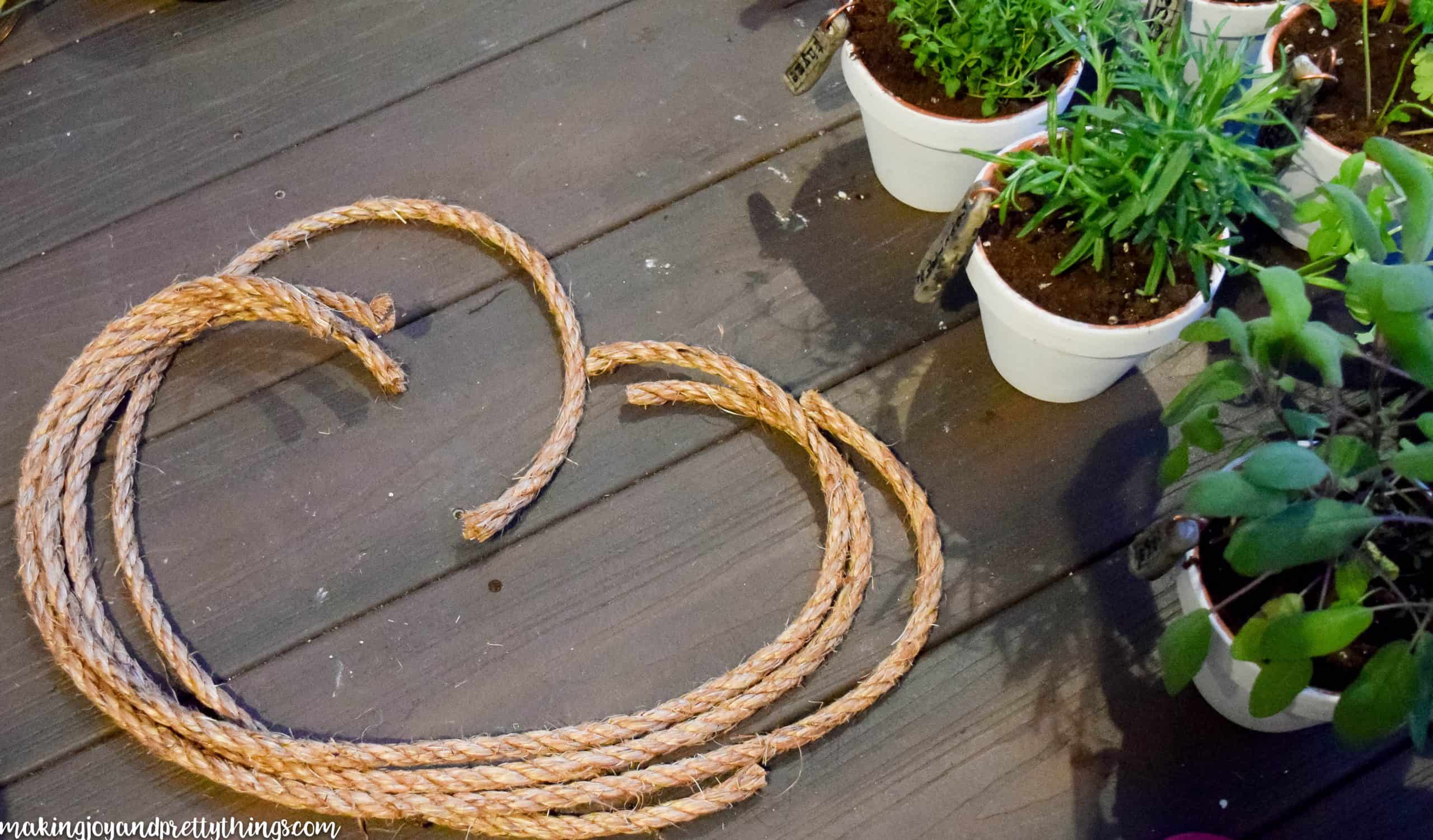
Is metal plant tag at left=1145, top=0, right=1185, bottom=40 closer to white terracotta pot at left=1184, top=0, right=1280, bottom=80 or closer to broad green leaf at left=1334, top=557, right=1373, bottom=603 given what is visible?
white terracotta pot at left=1184, top=0, right=1280, bottom=80

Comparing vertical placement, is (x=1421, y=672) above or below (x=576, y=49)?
below

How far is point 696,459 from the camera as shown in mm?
1106

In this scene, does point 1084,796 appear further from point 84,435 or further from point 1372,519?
point 84,435

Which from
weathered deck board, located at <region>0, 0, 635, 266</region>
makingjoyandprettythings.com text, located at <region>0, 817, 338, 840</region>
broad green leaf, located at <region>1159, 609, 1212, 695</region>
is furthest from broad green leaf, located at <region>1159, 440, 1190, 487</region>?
weathered deck board, located at <region>0, 0, 635, 266</region>

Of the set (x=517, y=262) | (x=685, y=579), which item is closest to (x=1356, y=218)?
(x=685, y=579)

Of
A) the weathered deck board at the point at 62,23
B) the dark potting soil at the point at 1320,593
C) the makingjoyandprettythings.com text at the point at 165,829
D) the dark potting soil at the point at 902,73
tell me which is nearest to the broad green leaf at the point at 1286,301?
the dark potting soil at the point at 1320,593

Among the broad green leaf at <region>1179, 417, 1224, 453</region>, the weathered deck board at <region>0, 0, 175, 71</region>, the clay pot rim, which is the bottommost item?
the broad green leaf at <region>1179, 417, 1224, 453</region>

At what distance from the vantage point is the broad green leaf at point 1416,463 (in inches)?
25.4

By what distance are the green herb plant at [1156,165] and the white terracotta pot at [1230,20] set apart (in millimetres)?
178

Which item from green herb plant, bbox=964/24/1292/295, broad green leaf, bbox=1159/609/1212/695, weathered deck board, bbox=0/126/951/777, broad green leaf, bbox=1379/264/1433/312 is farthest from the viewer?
weathered deck board, bbox=0/126/951/777

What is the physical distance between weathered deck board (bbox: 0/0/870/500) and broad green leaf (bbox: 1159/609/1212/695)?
2.21 feet

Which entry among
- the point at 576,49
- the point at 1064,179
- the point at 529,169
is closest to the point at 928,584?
the point at 1064,179

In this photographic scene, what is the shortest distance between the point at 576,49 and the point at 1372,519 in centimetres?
103

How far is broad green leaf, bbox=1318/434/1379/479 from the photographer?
2.41ft
